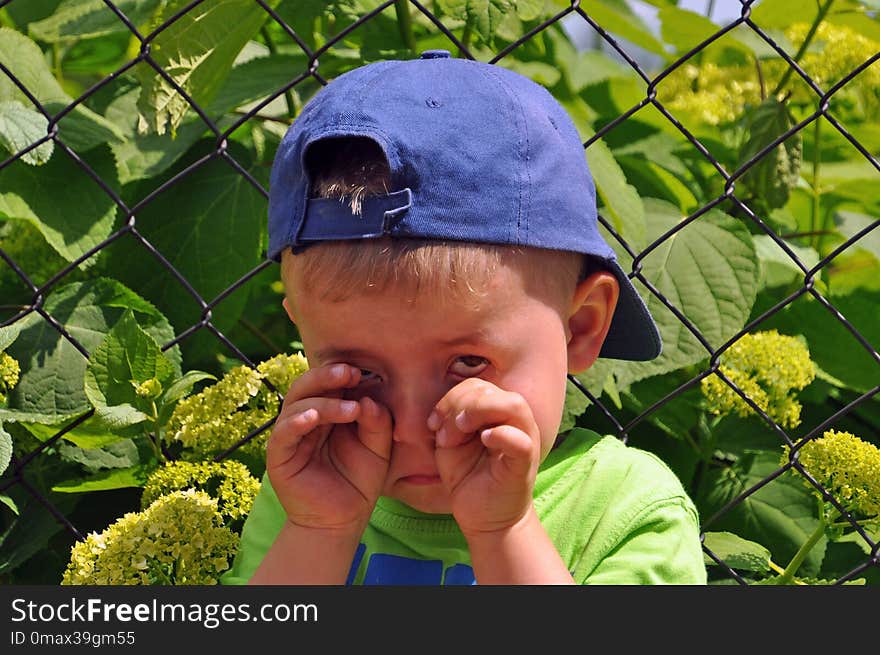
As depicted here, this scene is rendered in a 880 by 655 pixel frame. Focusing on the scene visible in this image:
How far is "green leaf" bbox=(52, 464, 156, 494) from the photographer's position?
1.80m

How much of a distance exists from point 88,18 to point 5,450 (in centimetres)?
80

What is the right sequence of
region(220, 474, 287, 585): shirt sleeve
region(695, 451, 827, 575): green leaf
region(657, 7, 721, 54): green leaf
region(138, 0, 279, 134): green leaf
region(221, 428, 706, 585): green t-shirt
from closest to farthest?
1. region(221, 428, 706, 585): green t-shirt
2. region(220, 474, 287, 585): shirt sleeve
3. region(138, 0, 279, 134): green leaf
4. region(695, 451, 827, 575): green leaf
5. region(657, 7, 721, 54): green leaf

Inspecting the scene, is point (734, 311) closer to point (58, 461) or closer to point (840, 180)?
point (840, 180)

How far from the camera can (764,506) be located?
2.02 metres

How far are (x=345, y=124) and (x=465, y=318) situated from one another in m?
0.25

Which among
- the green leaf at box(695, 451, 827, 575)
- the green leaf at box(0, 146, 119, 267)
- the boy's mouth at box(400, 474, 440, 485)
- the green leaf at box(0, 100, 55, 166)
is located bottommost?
the green leaf at box(695, 451, 827, 575)

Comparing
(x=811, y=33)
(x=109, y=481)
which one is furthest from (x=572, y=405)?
(x=811, y=33)

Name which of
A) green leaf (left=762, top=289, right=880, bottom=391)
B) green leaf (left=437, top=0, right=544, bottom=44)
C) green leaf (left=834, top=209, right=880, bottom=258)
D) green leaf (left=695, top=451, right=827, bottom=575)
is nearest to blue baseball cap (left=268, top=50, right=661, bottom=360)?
green leaf (left=437, top=0, right=544, bottom=44)

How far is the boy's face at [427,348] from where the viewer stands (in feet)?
4.32

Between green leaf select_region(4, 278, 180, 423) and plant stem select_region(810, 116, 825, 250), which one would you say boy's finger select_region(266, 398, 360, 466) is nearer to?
green leaf select_region(4, 278, 180, 423)

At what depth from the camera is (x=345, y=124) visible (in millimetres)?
1338

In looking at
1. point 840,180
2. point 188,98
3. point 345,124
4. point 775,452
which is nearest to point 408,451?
point 345,124

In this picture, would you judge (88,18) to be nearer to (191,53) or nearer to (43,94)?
(43,94)

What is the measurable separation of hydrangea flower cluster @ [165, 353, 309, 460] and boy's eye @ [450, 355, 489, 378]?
55 centimetres
